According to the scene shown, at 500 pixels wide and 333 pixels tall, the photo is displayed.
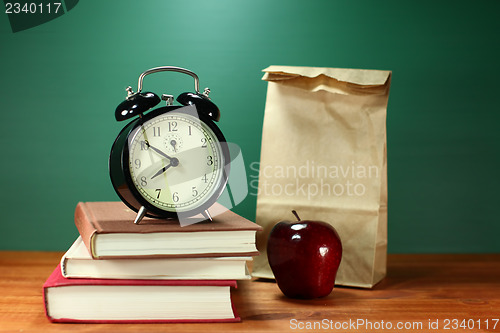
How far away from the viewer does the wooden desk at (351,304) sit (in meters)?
0.92

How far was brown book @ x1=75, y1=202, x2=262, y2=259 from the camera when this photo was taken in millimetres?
929

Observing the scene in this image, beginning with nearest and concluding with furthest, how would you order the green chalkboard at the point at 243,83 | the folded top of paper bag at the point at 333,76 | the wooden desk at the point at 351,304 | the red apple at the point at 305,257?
the wooden desk at the point at 351,304 < the red apple at the point at 305,257 < the folded top of paper bag at the point at 333,76 < the green chalkboard at the point at 243,83

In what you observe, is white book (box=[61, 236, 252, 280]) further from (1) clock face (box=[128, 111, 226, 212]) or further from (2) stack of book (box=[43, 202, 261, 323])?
(1) clock face (box=[128, 111, 226, 212])

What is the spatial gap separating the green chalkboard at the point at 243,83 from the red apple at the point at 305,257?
1.29 ft

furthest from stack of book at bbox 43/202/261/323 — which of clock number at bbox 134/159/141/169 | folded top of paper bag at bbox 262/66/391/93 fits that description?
folded top of paper bag at bbox 262/66/391/93

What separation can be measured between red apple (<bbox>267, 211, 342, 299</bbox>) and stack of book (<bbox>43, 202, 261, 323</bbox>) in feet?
0.41

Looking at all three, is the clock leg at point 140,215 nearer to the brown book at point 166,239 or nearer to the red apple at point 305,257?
the brown book at point 166,239

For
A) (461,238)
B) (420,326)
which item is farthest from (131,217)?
(461,238)

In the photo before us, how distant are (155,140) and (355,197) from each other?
46 centimetres

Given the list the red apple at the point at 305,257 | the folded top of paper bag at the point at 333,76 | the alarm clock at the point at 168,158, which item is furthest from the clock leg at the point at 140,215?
the folded top of paper bag at the point at 333,76

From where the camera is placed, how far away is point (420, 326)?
927mm

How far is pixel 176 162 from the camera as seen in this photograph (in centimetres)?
102

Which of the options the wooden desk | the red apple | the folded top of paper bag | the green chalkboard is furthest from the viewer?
the green chalkboard

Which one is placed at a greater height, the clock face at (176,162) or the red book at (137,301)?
the clock face at (176,162)
